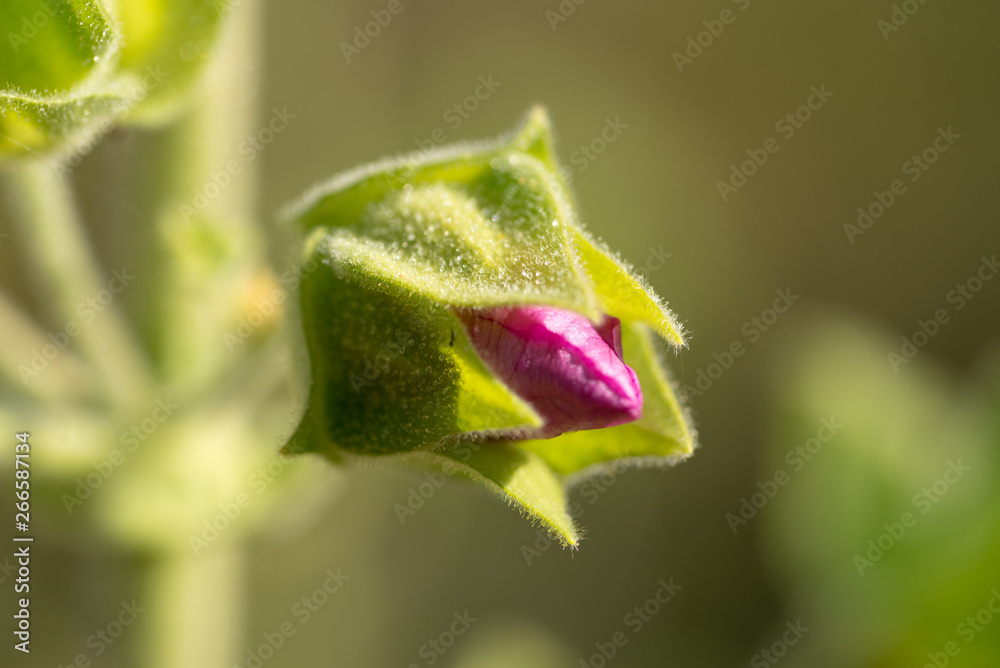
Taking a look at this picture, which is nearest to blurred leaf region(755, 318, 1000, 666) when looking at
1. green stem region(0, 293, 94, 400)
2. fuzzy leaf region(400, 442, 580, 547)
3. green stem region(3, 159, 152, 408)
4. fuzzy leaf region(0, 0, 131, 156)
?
fuzzy leaf region(400, 442, 580, 547)

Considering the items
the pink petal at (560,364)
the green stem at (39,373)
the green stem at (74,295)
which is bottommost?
the green stem at (39,373)

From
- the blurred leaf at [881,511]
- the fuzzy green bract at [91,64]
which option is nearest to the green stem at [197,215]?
the fuzzy green bract at [91,64]

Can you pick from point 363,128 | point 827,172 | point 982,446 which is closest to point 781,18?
point 827,172

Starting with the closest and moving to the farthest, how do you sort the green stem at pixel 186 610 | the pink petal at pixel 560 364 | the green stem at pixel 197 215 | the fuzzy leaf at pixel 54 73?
the pink petal at pixel 560 364 < the fuzzy leaf at pixel 54 73 < the green stem at pixel 197 215 < the green stem at pixel 186 610

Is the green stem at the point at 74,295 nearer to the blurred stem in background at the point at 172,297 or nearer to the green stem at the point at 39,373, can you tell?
the blurred stem in background at the point at 172,297

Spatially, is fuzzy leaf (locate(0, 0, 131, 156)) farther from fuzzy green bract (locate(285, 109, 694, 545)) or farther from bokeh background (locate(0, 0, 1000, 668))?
bokeh background (locate(0, 0, 1000, 668))

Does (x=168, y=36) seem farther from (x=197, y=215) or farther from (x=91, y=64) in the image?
(x=197, y=215)
